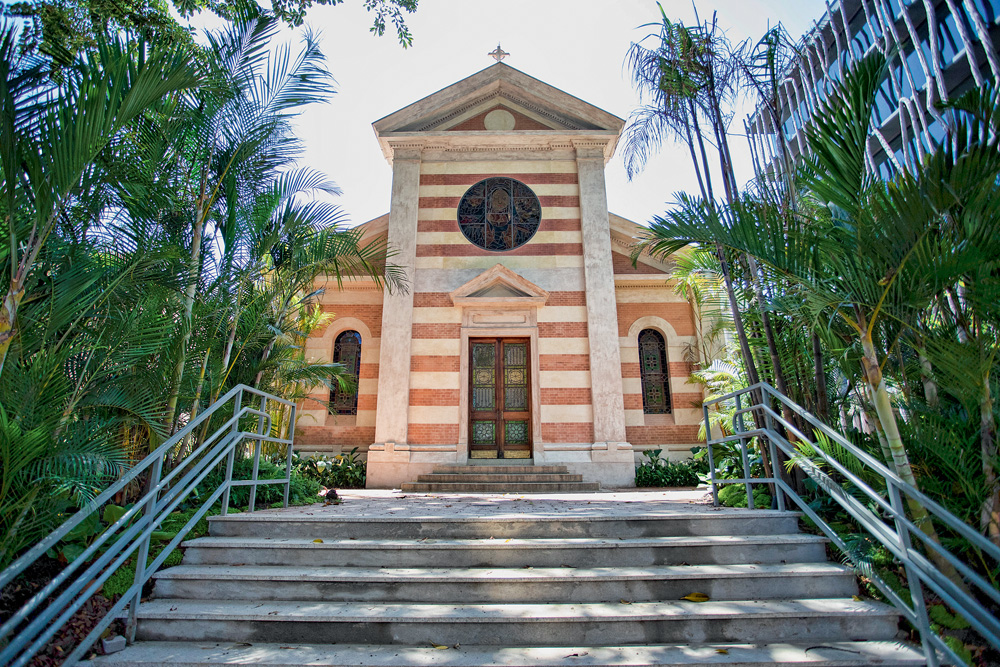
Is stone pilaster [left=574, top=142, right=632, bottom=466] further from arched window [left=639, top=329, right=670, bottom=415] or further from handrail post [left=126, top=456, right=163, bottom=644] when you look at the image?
handrail post [left=126, top=456, right=163, bottom=644]

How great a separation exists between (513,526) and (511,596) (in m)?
0.84

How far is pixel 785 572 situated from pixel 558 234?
8.91 m

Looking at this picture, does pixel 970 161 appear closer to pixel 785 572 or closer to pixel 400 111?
pixel 785 572

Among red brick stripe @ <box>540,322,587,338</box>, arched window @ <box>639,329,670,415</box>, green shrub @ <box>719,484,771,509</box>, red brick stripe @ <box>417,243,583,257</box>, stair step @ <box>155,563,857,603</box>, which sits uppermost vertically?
red brick stripe @ <box>417,243,583,257</box>

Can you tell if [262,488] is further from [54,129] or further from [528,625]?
[54,129]

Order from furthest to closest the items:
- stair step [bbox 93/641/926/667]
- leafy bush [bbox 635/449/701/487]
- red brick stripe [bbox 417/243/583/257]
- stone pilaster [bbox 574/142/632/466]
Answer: red brick stripe [bbox 417/243/583/257], stone pilaster [bbox 574/142/632/466], leafy bush [bbox 635/449/701/487], stair step [bbox 93/641/926/667]

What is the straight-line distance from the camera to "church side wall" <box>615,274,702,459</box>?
11.4m

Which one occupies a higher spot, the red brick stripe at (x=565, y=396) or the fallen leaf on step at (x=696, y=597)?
the red brick stripe at (x=565, y=396)

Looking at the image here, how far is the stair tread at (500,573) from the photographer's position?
3559 millimetres

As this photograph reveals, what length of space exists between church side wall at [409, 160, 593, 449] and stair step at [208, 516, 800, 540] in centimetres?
610

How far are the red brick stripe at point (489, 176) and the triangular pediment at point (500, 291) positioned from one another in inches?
92.9

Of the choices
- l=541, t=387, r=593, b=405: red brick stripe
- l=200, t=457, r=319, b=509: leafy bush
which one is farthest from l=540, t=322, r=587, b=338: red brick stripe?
l=200, t=457, r=319, b=509: leafy bush

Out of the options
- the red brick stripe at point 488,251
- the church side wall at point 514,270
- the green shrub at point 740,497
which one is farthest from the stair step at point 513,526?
the red brick stripe at point 488,251

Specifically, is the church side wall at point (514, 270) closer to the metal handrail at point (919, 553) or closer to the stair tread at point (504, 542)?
the stair tread at point (504, 542)
